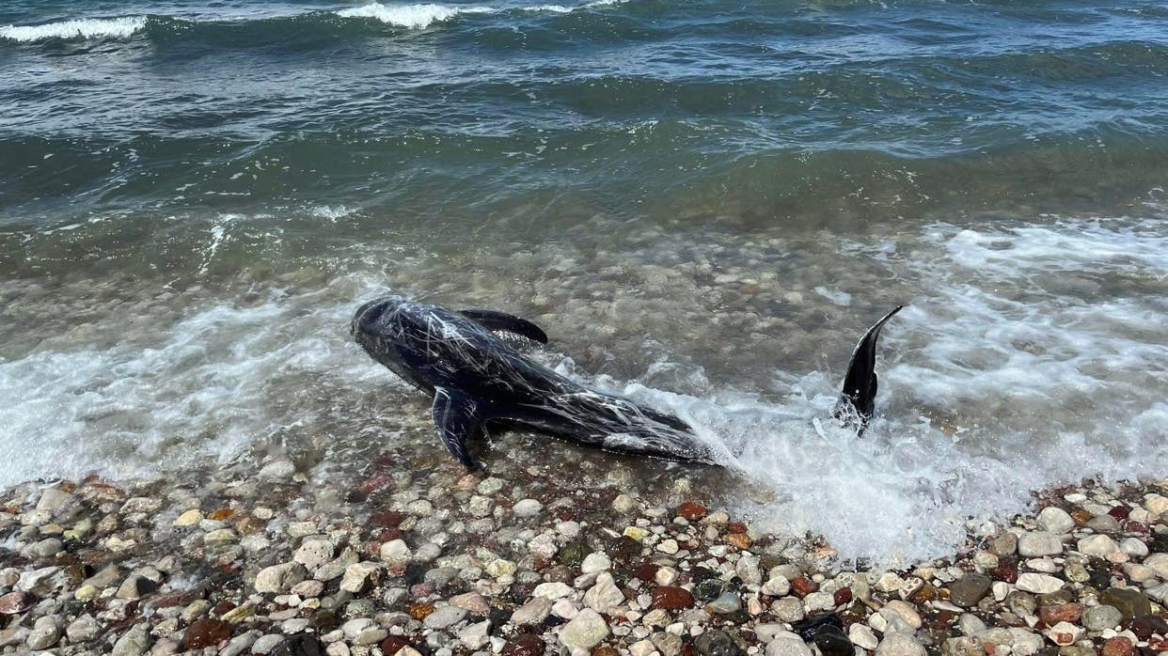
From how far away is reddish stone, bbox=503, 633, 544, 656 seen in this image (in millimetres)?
4574

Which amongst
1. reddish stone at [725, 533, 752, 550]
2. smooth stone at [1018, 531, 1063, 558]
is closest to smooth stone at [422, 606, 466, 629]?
reddish stone at [725, 533, 752, 550]

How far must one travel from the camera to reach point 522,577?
17.1 feet

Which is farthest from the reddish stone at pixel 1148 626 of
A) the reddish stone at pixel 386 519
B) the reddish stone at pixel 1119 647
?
the reddish stone at pixel 386 519

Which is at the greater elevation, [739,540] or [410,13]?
[410,13]

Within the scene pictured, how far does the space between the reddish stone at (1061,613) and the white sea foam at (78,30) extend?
26.7 metres

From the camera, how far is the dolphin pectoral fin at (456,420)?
6.25 m

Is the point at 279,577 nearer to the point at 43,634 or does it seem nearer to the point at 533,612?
the point at 43,634

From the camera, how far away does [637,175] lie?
13422 millimetres

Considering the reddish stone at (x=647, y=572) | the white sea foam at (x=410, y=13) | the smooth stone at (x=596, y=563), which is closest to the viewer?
the reddish stone at (x=647, y=572)

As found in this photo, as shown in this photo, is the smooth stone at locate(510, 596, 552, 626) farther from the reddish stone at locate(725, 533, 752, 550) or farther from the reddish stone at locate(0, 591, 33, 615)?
the reddish stone at locate(0, 591, 33, 615)

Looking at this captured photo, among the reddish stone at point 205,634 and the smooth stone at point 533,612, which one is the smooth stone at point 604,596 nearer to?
the smooth stone at point 533,612

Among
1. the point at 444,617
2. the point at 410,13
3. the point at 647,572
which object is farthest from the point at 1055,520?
the point at 410,13

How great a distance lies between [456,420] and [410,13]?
2148cm

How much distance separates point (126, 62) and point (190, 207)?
11.5m
